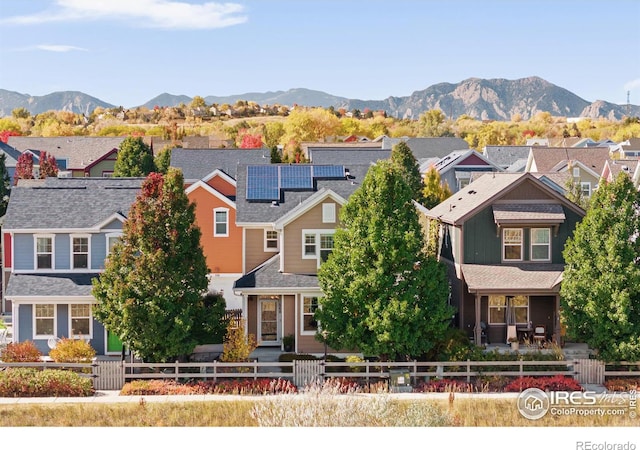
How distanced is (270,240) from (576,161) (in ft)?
145

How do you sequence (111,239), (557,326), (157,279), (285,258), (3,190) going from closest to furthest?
(157,279) < (557,326) < (285,258) < (111,239) < (3,190)

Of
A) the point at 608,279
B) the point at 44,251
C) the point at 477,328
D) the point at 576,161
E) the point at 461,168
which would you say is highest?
the point at 576,161

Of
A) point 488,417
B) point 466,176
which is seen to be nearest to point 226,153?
point 466,176

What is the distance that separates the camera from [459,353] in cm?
3105

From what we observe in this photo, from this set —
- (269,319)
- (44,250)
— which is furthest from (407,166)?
(44,250)

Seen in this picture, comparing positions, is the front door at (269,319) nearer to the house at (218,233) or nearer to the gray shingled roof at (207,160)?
the house at (218,233)

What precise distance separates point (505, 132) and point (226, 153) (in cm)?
10548

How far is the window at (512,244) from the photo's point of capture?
35.3m

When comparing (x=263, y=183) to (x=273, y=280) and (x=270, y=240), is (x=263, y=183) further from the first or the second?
(x=273, y=280)

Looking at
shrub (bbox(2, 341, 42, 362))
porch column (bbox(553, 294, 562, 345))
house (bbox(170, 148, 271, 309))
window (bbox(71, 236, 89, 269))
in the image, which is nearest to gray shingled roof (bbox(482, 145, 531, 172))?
house (bbox(170, 148, 271, 309))

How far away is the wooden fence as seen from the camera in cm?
2997

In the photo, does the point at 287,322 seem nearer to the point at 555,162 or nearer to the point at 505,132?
the point at 555,162

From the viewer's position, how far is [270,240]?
38125 millimetres

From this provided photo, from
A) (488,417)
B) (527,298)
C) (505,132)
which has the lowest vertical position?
(488,417)
